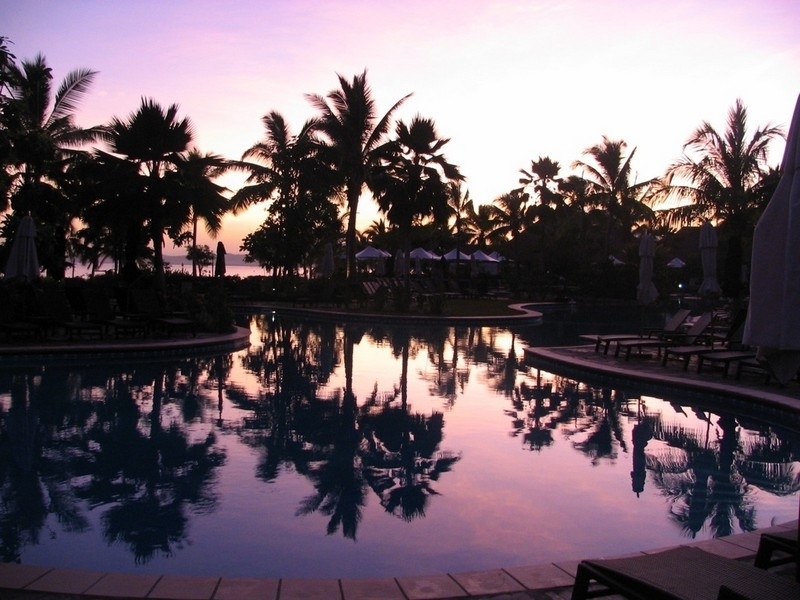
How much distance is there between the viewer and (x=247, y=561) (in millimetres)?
4480

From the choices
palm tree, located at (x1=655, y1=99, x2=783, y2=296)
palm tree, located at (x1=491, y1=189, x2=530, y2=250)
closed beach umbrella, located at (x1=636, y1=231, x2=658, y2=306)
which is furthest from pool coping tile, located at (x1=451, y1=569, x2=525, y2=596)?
palm tree, located at (x1=491, y1=189, x2=530, y2=250)

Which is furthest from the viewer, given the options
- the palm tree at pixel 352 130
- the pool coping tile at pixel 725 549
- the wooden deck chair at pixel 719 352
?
the palm tree at pixel 352 130

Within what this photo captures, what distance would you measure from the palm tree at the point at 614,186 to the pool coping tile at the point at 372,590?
3356cm

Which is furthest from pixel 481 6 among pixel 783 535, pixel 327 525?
pixel 783 535

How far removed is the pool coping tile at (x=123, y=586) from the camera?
133 inches

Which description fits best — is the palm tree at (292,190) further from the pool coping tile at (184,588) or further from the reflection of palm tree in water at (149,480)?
the pool coping tile at (184,588)

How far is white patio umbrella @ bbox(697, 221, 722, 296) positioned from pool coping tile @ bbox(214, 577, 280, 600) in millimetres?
15679

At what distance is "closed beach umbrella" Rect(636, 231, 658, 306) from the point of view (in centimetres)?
1783

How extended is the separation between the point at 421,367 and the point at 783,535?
384 inches

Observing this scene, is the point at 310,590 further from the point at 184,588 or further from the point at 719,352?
the point at 719,352

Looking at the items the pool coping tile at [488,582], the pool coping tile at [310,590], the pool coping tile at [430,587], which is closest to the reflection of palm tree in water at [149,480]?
the pool coping tile at [310,590]

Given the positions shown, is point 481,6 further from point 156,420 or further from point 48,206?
point 48,206

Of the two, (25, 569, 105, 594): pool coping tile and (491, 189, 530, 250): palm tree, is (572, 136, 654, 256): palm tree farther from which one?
(25, 569, 105, 594): pool coping tile

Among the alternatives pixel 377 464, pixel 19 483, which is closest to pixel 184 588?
pixel 19 483
